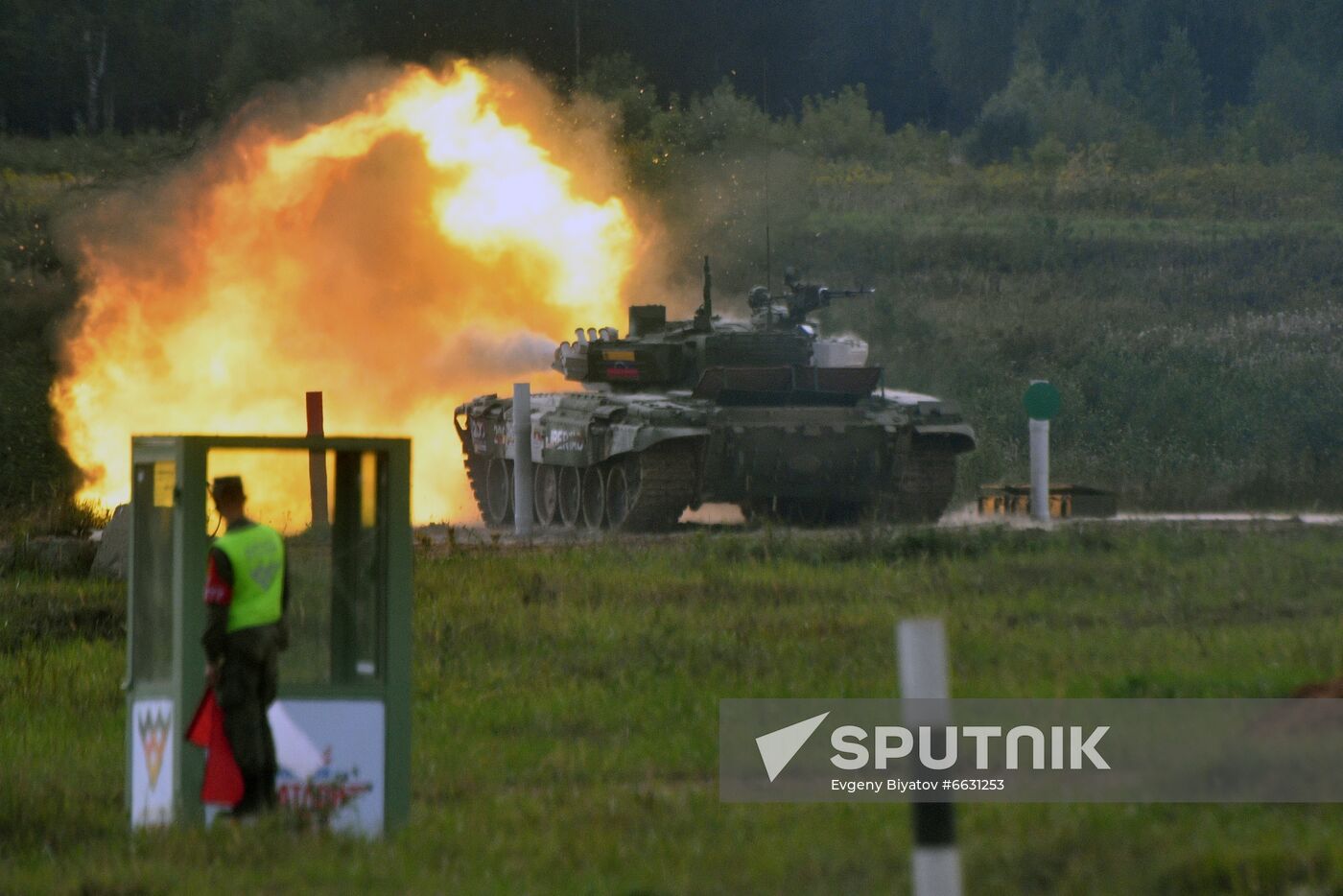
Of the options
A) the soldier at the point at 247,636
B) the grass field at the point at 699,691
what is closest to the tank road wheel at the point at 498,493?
the grass field at the point at 699,691

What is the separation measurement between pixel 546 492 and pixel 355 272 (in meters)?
6.30

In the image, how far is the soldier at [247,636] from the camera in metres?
8.99

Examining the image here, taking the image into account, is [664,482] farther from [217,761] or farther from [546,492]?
[217,761]

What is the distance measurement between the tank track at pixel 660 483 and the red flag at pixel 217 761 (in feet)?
42.4

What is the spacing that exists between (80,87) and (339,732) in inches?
1698

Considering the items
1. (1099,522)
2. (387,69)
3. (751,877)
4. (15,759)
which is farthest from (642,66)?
(751,877)

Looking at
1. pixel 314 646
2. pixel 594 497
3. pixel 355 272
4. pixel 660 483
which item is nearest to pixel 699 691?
pixel 314 646

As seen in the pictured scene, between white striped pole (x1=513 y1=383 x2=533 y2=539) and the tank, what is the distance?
123 mm

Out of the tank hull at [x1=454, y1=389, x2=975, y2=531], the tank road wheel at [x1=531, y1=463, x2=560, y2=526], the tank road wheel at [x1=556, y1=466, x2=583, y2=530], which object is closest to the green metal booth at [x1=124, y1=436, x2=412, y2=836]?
the tank hull at [x1=454, y1=389, x2=975, y2=531]

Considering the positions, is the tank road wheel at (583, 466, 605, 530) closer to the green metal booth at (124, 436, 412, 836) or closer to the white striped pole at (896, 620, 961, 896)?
the green metal booth at (124, 436, 412, 836)

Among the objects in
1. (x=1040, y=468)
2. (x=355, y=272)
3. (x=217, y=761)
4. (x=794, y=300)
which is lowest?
(x=217, y=761)

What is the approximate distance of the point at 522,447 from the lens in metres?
24.4

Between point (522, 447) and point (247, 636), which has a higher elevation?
point (522, 447)

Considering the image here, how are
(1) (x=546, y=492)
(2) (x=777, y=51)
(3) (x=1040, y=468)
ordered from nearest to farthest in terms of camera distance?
(3) (x=1040, y=468) < (1) (x=546, y=492) < (2) (x=777, y=51)
